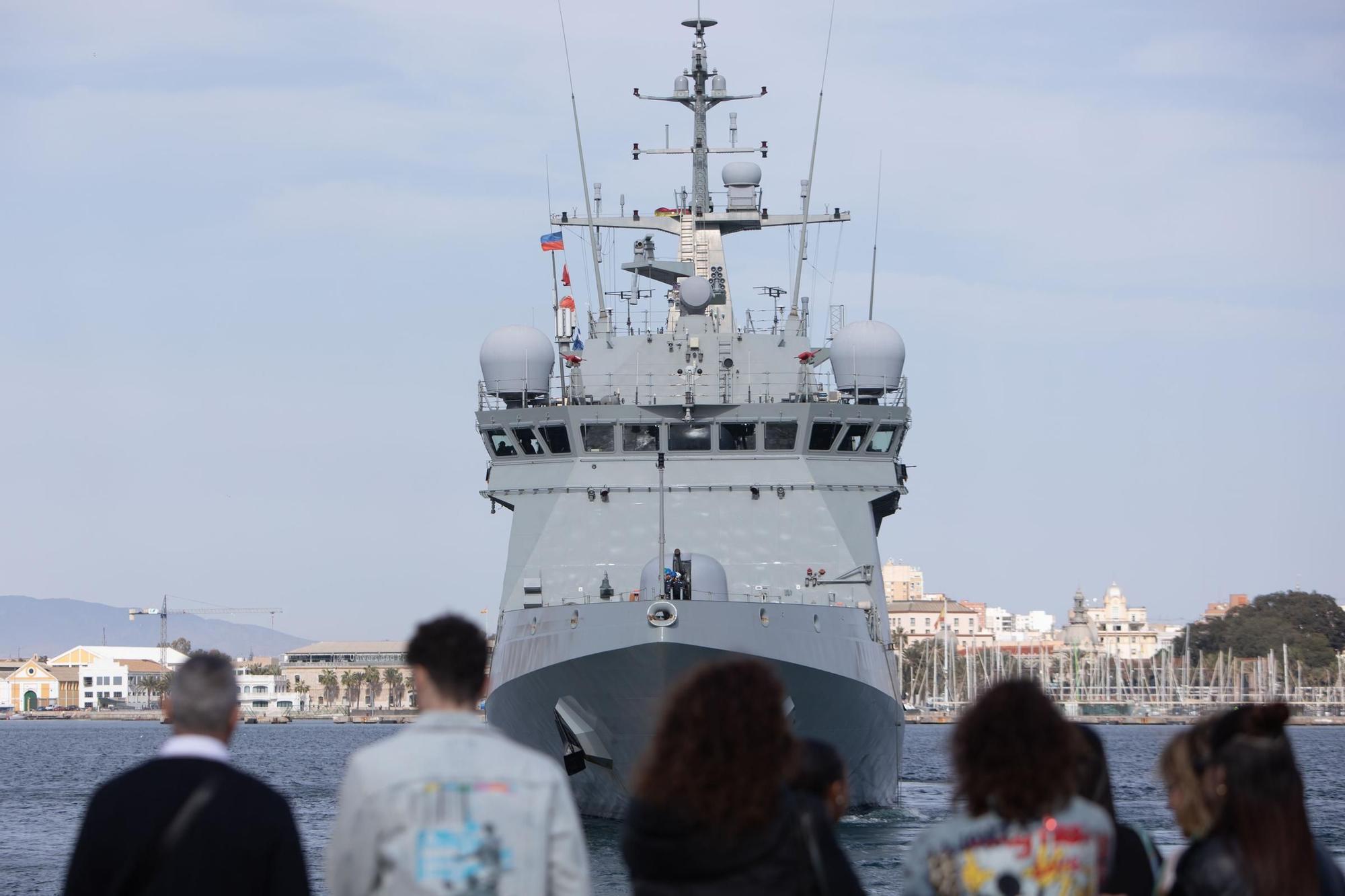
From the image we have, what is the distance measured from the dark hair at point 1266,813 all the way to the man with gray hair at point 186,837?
8.48ft

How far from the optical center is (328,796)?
38625 millimetres

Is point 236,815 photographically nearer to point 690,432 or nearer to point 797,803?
point 797,803

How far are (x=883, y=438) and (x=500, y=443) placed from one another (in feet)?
17.9

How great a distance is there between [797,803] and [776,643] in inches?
639

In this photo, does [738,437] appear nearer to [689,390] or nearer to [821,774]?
[689,390]

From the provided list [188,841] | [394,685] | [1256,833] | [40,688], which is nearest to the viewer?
[188,841]

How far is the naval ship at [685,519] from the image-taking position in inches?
844

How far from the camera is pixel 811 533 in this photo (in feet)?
81.4

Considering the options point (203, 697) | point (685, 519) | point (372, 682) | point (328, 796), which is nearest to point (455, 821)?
point (203, 697)

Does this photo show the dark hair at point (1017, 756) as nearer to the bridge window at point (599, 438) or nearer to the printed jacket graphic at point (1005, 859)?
the printed jacket graphic at point (1005, 859)

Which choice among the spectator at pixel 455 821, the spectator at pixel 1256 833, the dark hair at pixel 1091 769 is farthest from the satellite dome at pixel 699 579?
the spectator at pixel 455 821

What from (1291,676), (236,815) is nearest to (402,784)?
(236,815)

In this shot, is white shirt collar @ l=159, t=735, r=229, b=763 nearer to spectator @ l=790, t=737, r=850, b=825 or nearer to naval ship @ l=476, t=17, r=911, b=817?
spectator @ l=790, t=737, r=850, b=825

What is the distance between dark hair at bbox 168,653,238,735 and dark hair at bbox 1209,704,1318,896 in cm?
283
